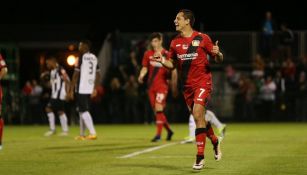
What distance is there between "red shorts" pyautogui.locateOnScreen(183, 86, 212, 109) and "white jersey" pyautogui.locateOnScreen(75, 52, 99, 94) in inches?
302

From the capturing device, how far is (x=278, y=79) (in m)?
31.9

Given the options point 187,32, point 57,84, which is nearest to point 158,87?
point 57,84

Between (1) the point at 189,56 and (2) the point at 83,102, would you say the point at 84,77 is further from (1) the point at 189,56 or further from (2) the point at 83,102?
(1) the point at 189,56

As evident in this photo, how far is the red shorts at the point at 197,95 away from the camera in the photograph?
12555 mm

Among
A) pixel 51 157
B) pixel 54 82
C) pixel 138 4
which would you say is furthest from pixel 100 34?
pixel 51 157

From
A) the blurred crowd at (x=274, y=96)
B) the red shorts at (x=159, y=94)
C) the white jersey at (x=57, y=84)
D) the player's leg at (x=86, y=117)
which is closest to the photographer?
the red shorts at (x=159, y=94)

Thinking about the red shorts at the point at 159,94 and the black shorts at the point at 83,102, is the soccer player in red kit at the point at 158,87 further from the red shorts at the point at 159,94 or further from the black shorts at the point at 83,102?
the black shorts at the point at 83,102

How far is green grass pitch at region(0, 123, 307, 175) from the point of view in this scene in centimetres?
1216

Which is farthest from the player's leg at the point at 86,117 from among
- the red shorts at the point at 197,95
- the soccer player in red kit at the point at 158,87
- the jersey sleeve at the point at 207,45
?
the jersey sleeve at the point at 207,45

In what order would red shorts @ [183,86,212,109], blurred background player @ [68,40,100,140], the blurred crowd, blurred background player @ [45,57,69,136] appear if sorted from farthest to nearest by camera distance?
the blurred crowd < blurred background player @ [45,57,69,136] < blurred background player @ [68,40,100,140] < red shorts @ [183,86,212,109]

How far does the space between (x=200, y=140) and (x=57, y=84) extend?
452 inches

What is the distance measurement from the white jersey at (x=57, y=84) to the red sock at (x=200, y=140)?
11.1m

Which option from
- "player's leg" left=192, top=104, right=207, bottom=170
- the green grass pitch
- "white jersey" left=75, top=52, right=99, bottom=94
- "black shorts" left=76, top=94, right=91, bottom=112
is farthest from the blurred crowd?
"player's leg" left=192, top=104, right=207, bottom=170

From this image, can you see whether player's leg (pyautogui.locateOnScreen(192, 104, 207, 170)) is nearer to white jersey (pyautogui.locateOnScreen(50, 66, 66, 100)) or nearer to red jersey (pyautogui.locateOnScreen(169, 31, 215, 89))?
red jersey (pyautogui.locateOnScreen(169, 31, 215, 89))
